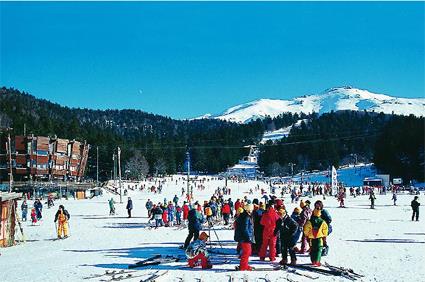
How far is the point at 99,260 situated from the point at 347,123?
186 metres

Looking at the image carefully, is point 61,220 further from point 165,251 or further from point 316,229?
point 316,229

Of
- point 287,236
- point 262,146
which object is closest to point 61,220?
point 287,236

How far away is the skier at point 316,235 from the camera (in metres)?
12.9

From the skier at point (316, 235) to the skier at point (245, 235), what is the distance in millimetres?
1651

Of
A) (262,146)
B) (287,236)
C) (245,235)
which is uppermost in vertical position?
(262,146)

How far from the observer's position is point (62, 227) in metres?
22.2

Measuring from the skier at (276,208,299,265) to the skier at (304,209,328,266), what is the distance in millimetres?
402

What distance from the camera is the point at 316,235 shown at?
12961 mm

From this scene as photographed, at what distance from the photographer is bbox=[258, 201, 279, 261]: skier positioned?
1384 cm

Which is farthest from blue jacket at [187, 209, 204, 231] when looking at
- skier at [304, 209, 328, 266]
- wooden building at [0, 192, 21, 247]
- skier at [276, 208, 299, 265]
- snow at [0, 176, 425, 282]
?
wooden building at [0, 192, 21, 247]

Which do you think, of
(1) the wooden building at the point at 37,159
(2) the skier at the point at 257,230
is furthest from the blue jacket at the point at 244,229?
(1) the wooden building at the point at 37,159

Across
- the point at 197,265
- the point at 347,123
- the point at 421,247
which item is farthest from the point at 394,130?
the point at 197,265

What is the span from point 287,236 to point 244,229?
1383 mm

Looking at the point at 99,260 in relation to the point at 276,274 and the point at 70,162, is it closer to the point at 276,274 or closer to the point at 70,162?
the point at 276,274
